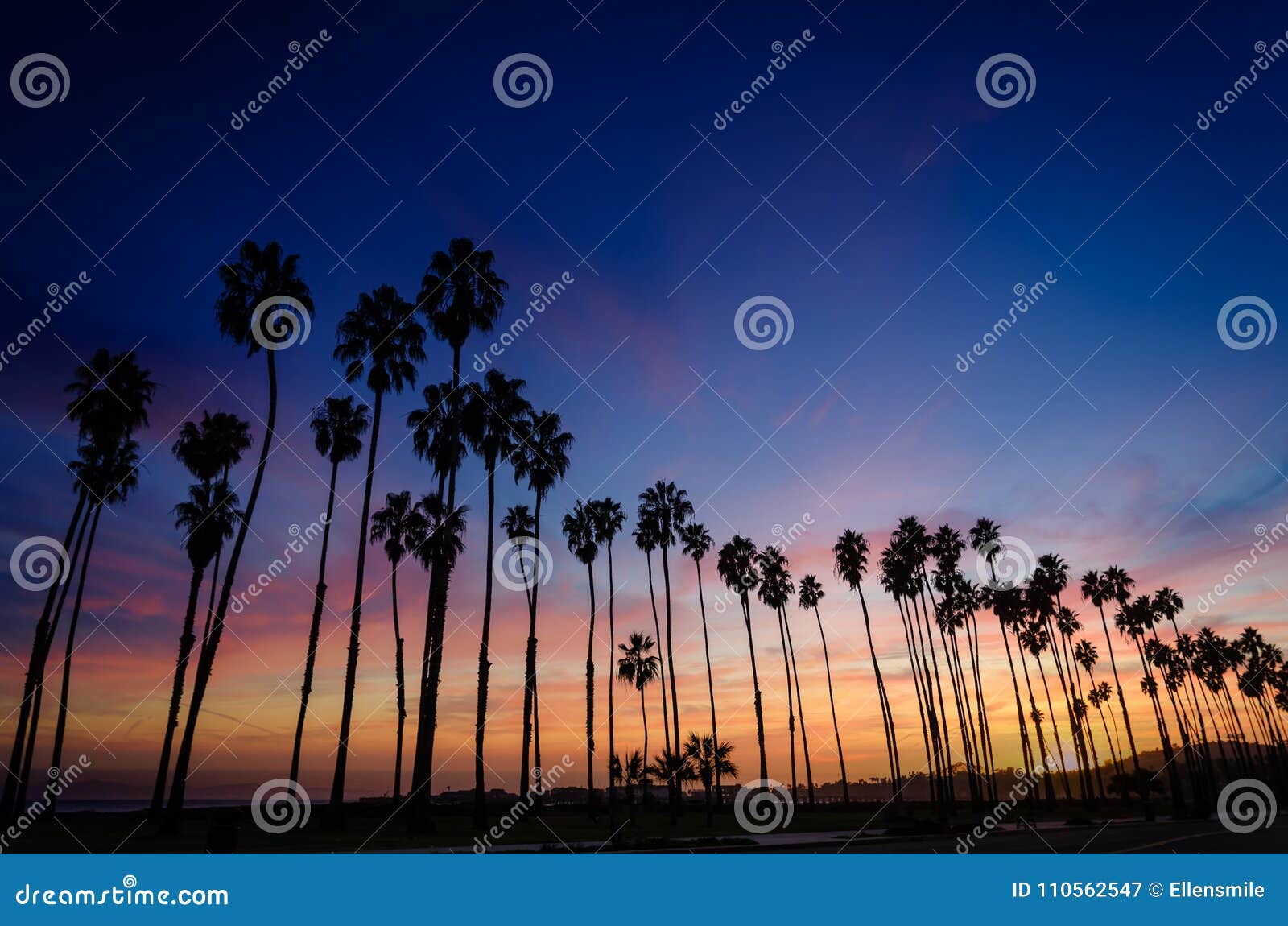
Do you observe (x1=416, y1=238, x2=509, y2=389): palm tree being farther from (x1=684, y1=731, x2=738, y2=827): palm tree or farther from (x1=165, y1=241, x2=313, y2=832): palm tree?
(x1=684, y1=731, x2=738, y2=827): palm tree

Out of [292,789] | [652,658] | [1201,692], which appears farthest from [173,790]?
[1201,692]

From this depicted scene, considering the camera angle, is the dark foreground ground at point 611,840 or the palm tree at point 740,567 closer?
the dark foreground ground at point 611,840

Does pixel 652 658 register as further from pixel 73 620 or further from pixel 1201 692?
pixel 1201 692

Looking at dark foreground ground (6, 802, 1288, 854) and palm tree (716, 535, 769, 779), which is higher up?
palm tree (716, 535, 769, 779)

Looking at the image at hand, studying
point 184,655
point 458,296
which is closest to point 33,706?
point 184,655

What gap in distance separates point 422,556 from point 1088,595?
73515 millimetres

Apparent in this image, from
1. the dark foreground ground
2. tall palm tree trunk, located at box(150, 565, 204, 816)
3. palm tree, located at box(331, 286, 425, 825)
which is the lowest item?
the dark foreground ground

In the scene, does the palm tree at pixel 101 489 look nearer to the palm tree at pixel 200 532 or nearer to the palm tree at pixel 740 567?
the palm tree at pixel 200 532

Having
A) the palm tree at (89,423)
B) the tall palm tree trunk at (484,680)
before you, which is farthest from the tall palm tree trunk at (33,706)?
the tall palm tree trunk at (484,680)

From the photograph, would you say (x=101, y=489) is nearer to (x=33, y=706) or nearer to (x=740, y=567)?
(x=33, y=706)

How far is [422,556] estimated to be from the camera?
154 feet

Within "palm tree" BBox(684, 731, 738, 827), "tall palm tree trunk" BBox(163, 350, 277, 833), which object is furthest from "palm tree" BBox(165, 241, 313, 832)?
"palm tree" BBox(684, 731, 738, 827)

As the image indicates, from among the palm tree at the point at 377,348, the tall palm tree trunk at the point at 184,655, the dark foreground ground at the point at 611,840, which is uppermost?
the palm tree at the point at 377,348

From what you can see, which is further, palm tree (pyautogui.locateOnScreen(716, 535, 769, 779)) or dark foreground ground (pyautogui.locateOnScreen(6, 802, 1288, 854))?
palm tree (pyautogui.locateOnScreen(716, 535, 769, 779))
